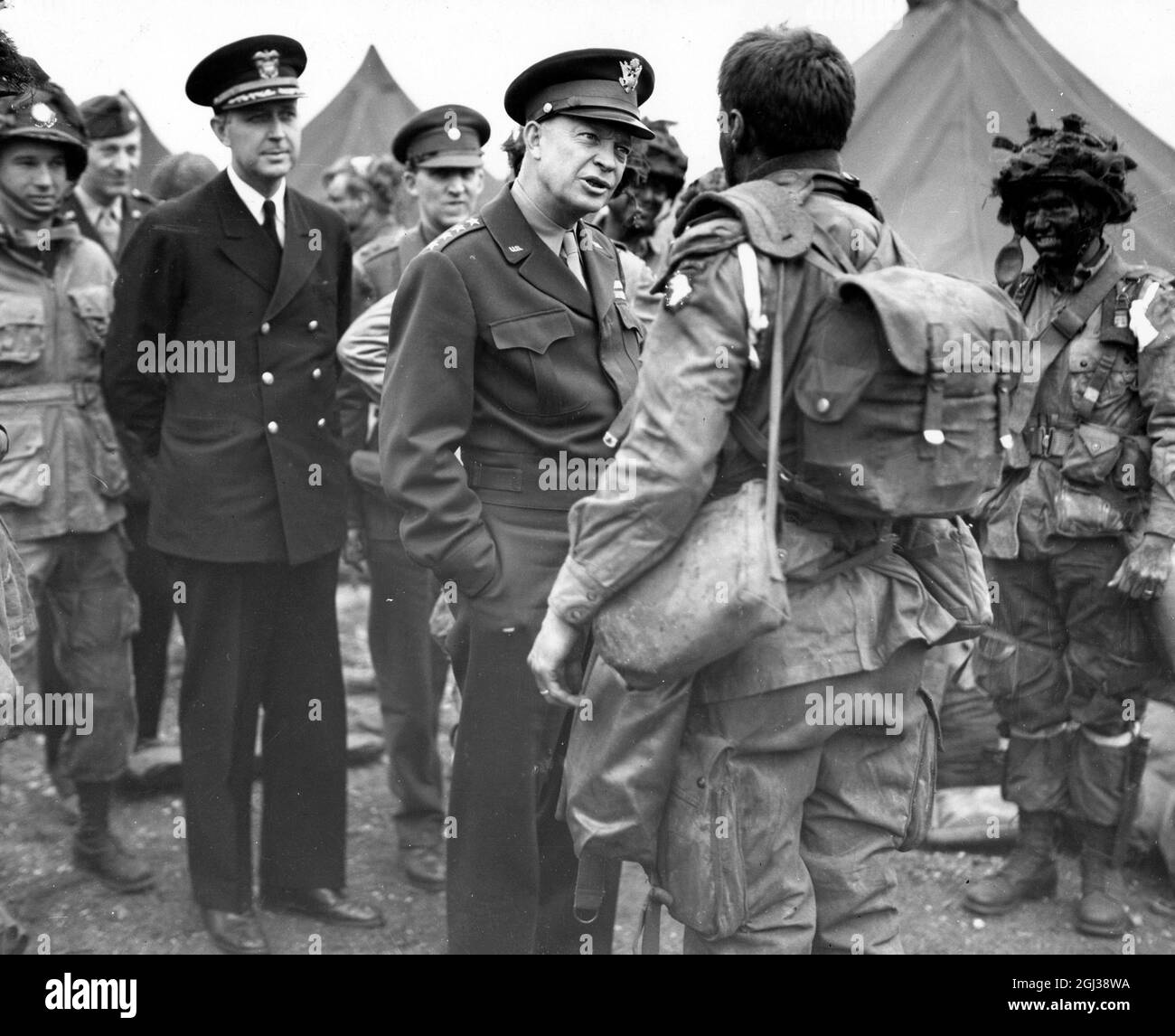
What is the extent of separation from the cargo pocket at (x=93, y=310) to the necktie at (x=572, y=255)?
1.61 m

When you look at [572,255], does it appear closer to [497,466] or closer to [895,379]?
[497,466]

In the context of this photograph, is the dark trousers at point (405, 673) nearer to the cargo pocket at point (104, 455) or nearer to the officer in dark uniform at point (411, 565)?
the officer in dark uniform at point (411, 565)

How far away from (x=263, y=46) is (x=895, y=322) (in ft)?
7.55

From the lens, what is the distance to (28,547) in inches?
160

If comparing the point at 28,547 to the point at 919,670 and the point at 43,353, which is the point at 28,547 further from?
the point at 919,670

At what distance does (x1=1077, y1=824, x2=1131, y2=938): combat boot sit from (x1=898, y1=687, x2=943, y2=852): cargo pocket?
5.34 ft

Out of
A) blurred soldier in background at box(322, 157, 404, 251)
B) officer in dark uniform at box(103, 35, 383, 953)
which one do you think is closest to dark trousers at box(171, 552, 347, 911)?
officer in dark uniform at box(103, 35, 383, 953)

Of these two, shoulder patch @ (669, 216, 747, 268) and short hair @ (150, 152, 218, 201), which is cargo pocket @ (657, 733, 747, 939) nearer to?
shoulder patch @ (669, 216, 747, 268)

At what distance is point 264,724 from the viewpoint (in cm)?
412

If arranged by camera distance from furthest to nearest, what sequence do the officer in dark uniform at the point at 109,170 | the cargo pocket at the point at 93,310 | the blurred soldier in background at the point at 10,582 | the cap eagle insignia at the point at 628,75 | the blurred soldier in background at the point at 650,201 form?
the officer in dark uniform at the point at 109,170
the blurred soldier in background at the point at 650,201
the cargo pocket at the point at 93,310
the cap eagle insignia at the point at 628,75
the blurred soldier in background at the point at 10,582

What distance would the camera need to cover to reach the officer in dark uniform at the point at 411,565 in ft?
15.3

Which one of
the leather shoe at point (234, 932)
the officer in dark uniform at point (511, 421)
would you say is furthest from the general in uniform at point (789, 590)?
the leather shoe at point (234, 932)

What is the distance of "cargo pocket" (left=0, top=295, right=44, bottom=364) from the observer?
13.0 ft

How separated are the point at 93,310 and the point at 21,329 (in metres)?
0.24
